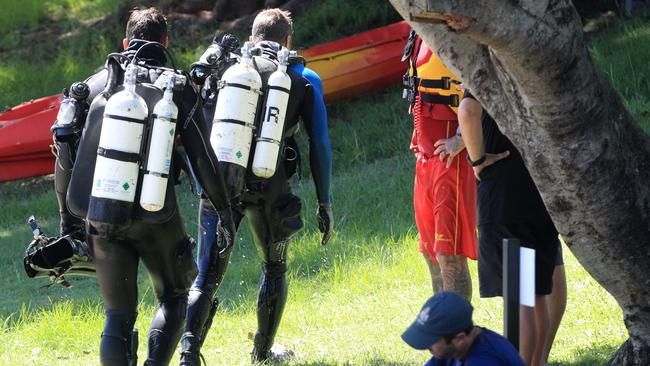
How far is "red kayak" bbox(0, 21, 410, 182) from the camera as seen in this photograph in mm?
11445

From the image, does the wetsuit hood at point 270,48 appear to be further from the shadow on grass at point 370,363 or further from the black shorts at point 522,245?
the shadow on grass at point 370,363

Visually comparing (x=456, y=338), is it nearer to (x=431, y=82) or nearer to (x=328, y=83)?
(x=431, y=82)

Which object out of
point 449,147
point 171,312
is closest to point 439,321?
point 171,312

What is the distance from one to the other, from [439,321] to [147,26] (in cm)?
223

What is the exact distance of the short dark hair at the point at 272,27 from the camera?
5898mm

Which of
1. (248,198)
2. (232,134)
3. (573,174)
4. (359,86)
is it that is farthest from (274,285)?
(359,86)

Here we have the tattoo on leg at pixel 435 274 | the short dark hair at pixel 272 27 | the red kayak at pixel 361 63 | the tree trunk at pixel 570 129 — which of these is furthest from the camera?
the red kayak at pixel 361 63

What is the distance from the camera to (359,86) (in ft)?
39.4

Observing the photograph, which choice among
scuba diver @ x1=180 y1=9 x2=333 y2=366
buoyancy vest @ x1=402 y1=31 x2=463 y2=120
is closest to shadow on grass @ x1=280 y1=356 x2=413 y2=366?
scuba diver @ x1=180 y1=9 x2=333 y2=366

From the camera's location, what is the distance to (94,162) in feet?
16.2

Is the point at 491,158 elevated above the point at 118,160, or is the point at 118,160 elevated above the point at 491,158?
the point at 118,160

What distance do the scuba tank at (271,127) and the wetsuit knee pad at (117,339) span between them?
988mm

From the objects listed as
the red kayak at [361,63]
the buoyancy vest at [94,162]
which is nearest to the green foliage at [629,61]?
the red kayak at [361,63]

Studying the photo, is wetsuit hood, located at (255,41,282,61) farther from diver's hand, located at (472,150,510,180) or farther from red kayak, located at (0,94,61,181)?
red kayak, located at (0,94,61,181)
